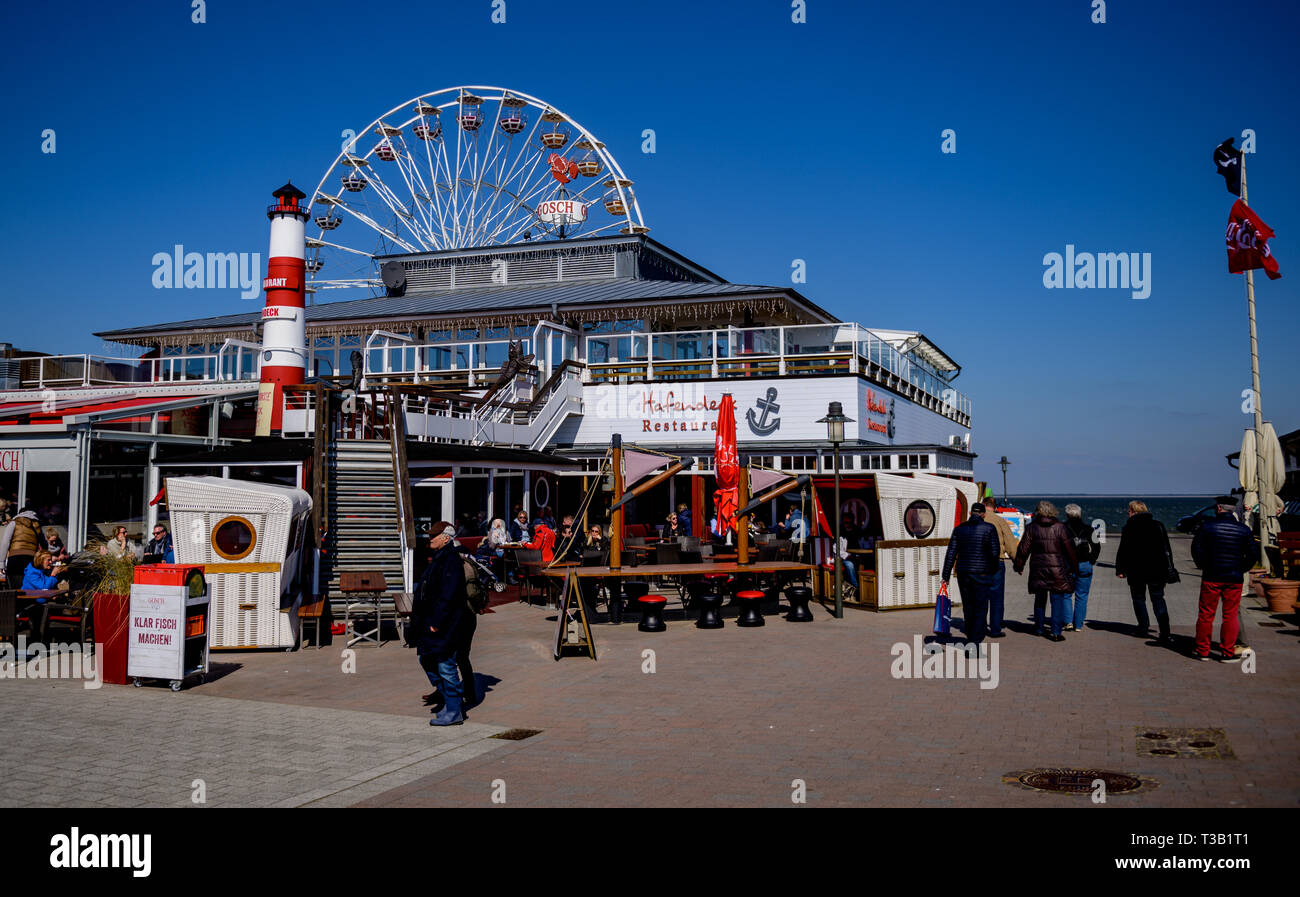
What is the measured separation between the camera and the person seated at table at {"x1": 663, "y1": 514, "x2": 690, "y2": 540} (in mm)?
22547

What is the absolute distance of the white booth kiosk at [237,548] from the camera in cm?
1312

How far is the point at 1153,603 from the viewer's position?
13.1 metres

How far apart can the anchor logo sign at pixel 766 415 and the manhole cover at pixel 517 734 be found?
20537mm

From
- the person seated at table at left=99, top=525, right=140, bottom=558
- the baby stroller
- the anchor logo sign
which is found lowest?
the baby stroller

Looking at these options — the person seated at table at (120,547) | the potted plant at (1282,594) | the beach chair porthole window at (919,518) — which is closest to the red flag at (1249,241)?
the potted plant at (1282,594)

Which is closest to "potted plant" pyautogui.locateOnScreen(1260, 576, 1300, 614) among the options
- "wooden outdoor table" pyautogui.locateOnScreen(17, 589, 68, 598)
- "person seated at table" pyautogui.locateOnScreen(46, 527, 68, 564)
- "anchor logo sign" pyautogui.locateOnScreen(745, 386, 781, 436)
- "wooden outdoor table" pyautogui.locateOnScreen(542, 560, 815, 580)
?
"wooden outdoor table" pyautogui.locateOnScreen(542, 560, 815, 580)

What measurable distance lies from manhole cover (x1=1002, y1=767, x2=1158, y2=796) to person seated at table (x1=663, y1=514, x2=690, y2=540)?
15050 millimetres

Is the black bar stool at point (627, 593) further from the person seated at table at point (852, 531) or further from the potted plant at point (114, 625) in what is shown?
the potted plant at point (114, 625)

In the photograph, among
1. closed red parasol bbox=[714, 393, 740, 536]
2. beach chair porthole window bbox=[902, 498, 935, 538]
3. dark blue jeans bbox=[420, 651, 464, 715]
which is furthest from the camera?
closed red parasol bbox=[714, 393, 740, 536]

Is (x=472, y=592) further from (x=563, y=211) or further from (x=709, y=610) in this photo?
(x=563, y=211)

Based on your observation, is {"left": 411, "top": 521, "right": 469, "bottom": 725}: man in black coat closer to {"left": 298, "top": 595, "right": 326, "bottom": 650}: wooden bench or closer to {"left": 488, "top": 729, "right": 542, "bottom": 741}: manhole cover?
{"left": 488, "top": 729, "right": 542, "bottom": 741}: manhole cover
